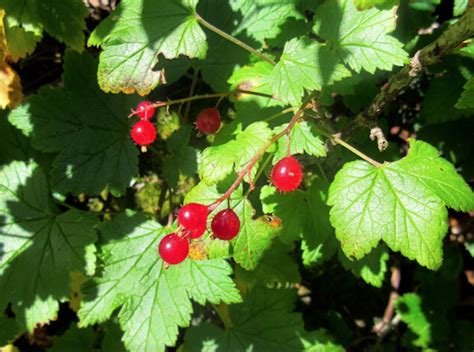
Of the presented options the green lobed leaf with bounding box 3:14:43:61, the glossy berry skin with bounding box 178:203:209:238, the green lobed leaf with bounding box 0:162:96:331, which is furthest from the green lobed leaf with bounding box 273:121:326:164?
the green lobed leaf with bounding box 3:14:43:61

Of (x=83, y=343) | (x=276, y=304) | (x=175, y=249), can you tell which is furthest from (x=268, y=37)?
(x=83, y=343)

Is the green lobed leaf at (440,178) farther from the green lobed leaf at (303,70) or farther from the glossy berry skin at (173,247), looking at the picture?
the glossy berry skin at (173,247)

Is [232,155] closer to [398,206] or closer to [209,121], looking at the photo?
[209,121]

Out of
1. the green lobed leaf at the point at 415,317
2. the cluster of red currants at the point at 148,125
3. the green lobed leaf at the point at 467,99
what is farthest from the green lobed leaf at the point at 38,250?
the green lobed leaf at the point at 415,317

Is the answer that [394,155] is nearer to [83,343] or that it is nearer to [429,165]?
[429,165]

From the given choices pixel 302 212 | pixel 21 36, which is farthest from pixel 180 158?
pixel 21 36
